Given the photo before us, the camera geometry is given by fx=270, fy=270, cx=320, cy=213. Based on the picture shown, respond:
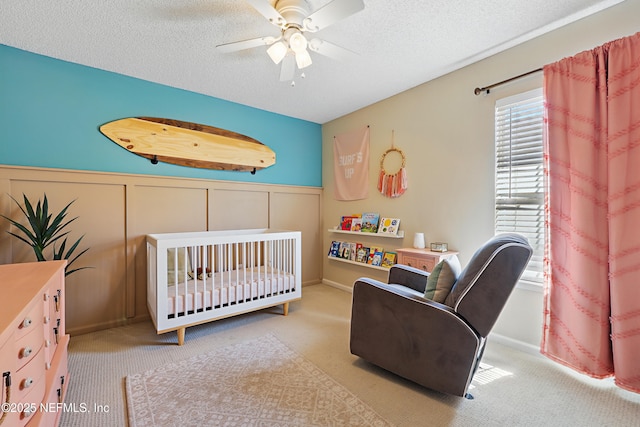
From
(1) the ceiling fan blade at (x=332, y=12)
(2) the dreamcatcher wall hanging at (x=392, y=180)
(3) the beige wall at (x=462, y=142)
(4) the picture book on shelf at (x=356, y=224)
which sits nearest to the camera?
(1) the ceiling fan blade at (x=332, y=12)

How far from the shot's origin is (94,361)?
2.00 meters

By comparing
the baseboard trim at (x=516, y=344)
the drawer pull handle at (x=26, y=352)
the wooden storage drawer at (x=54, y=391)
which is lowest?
the baseboard trim at (x=516, y=344)

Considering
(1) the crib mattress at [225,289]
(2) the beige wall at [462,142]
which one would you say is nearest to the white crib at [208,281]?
(1) the crib mattress at [225,289]

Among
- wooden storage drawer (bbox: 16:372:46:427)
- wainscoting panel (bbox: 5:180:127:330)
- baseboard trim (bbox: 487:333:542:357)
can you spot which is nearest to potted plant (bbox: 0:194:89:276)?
wainscoting panel (bbox: 5:180:127:330)

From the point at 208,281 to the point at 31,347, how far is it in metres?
1.56

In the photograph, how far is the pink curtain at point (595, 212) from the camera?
1.63 meters

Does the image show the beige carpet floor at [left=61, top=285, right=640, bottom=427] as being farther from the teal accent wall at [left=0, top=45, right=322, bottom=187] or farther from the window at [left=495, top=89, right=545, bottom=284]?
the teal accent wall at [left=0, top=45, right=322, bottom=187]

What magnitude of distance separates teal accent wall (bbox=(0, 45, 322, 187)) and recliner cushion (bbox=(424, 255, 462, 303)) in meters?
2.63

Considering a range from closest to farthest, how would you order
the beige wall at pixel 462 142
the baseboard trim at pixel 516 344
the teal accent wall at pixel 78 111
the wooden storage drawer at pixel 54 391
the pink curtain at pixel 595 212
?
the wooden storage drawer at pixel 54 391 < the pink curtain at pixel 595 212 < the beige wall at pixel 462 142 < the baseboard trim at pixel 516 344 < the teal accent wall at pixel 78 111

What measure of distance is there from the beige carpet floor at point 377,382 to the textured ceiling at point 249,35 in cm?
245

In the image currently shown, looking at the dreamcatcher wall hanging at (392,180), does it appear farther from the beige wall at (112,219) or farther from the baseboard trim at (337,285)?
the beige wall at (112,219)

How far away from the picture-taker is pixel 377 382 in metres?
1.77

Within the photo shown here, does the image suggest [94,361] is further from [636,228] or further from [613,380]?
[636,228]

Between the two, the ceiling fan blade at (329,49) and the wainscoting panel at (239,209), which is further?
the wainscoting panel at (239,209)
